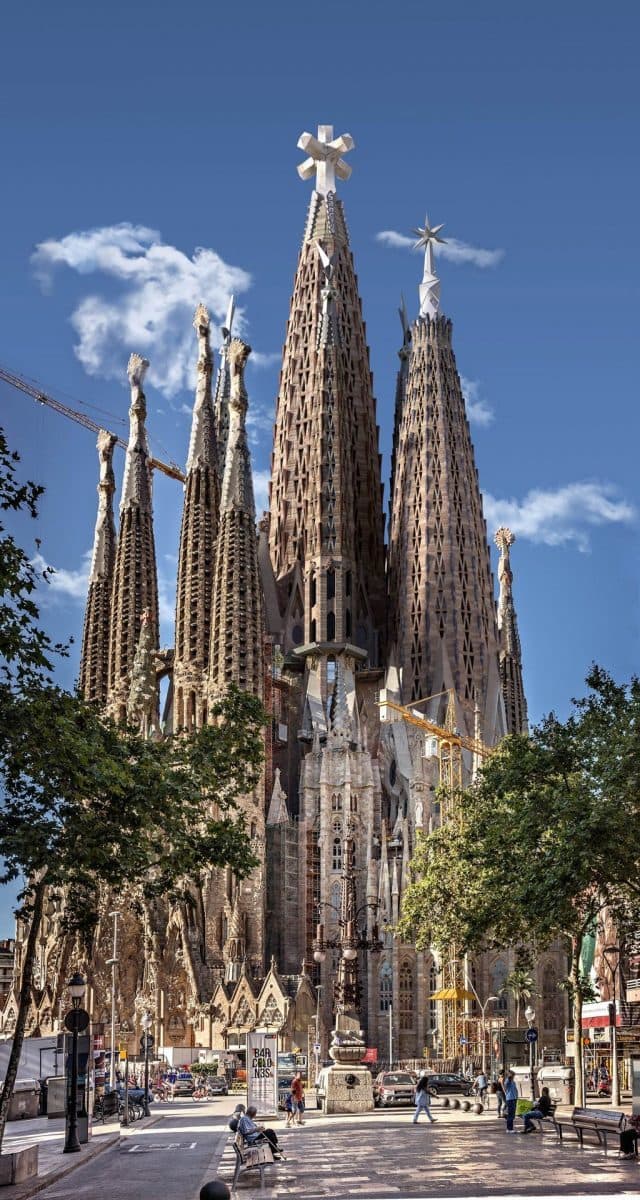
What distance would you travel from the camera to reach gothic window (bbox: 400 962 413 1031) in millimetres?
91531

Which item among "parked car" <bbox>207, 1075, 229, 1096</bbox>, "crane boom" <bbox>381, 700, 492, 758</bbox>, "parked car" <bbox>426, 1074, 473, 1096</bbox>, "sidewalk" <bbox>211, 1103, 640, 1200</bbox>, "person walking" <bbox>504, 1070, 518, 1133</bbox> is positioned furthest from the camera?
"crane boom" <bbox>381, 700, 492, 758</bbox>

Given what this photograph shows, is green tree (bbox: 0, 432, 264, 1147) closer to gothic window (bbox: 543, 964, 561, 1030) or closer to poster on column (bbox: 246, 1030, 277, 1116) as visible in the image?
poster on column (bbox: 246, 1030, 277, 1116)

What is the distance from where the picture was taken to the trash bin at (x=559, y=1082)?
150 ft

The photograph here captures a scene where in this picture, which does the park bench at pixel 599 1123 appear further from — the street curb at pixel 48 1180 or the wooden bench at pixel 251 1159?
the street curb at pixel 48 1180

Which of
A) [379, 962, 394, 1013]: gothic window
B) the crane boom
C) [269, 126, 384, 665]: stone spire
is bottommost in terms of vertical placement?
[379, 962, 394, 1013]: gothic window

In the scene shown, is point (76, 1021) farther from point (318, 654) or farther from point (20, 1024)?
point (318, 654)

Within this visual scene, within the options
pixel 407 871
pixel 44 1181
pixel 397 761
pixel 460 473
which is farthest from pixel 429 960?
pixel 44 1181

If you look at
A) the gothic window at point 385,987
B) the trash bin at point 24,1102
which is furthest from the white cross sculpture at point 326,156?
the trash bin at point 24,1102

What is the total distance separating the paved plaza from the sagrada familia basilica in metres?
42.0

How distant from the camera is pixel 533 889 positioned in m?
33.7

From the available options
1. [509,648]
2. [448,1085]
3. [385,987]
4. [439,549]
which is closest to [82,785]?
[448,1085]

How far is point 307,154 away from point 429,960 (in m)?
67.0

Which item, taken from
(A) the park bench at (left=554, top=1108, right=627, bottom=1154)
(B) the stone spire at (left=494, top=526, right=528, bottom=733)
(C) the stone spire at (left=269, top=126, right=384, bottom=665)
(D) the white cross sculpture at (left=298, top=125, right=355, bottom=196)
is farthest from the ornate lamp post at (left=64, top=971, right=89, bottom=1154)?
(D) the white cross sculpture at (left=298, top=125, right=355, bottom=196)

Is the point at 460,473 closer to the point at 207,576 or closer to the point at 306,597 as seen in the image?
the point at 306,597
